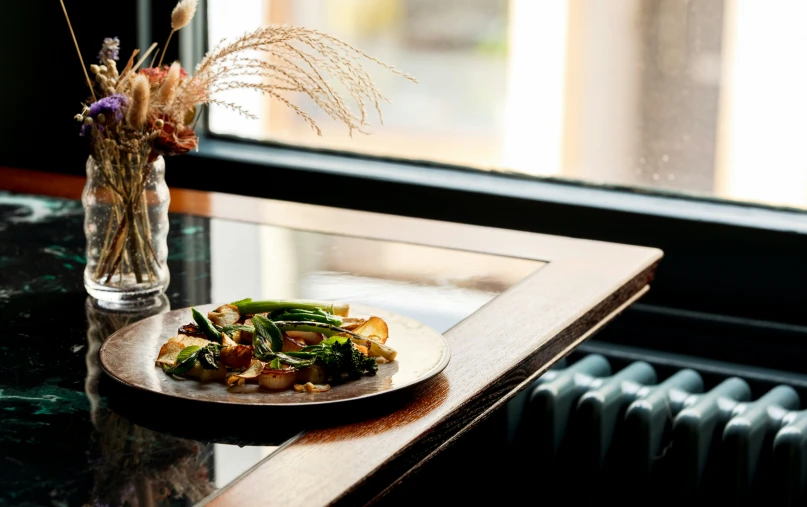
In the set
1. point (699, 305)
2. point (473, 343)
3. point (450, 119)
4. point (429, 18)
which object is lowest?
point (699, 305)

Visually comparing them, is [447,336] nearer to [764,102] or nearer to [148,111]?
[148,111]

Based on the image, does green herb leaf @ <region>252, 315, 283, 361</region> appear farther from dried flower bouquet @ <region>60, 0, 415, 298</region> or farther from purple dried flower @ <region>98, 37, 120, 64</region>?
purple dried flower @ <region>98, 37, 120, 64</region>

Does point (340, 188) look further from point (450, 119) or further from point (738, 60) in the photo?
point (738, 60)

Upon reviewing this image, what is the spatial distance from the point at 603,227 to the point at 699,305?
9.1 inches

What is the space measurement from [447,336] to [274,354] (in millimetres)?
251

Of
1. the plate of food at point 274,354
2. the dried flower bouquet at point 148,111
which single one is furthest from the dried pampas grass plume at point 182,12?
the plate of food at point 274,354

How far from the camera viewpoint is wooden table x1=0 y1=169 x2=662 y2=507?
34.9 inches

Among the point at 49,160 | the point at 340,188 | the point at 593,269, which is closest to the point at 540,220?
the point at 340,188

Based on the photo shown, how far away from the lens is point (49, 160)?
2590 mm

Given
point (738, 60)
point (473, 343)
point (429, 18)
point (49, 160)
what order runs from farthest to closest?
point (49, 160)
point (429, 18)
point (738, 60)
point (473, 343)

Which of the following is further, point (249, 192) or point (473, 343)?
point (249, 192)

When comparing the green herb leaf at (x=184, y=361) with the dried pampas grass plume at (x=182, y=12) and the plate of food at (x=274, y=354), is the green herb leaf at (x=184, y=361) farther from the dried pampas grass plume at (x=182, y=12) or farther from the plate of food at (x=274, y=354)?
the dried pampas grass plume at (x=182, y=12)

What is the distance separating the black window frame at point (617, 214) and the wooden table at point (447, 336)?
1.17ft

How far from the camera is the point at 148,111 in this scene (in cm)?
131
